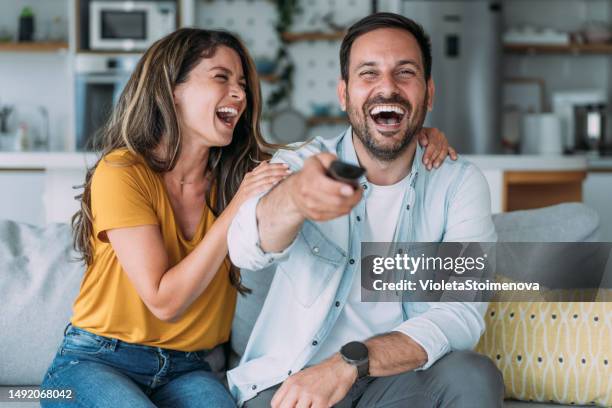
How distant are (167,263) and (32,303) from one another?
50 centimetres

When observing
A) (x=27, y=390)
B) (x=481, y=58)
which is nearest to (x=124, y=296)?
(x=27, y=390)

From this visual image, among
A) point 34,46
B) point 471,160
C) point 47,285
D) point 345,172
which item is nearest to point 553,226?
point 345,172

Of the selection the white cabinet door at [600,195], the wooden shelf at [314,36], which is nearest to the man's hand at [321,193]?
the white cabinet door at [600,195]

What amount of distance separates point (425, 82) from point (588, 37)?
4141 millimetres

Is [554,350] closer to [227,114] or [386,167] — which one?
[386,167]

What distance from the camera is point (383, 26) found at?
166 cm

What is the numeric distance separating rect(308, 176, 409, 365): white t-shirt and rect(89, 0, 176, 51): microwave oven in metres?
3.59

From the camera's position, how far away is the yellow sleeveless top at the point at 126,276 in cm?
154

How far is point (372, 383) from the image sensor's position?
5.01ft

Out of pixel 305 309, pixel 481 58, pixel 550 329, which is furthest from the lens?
pixel 481 58

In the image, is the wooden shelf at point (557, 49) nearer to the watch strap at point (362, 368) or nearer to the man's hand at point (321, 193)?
the watch strap at point (362, 368)

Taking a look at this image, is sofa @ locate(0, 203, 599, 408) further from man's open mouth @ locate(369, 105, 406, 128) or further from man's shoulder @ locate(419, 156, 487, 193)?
man's open mouth @ locate(369, 105, 406, 128)

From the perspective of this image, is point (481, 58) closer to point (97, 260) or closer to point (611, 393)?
point (611, 393)

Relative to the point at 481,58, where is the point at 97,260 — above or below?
below
